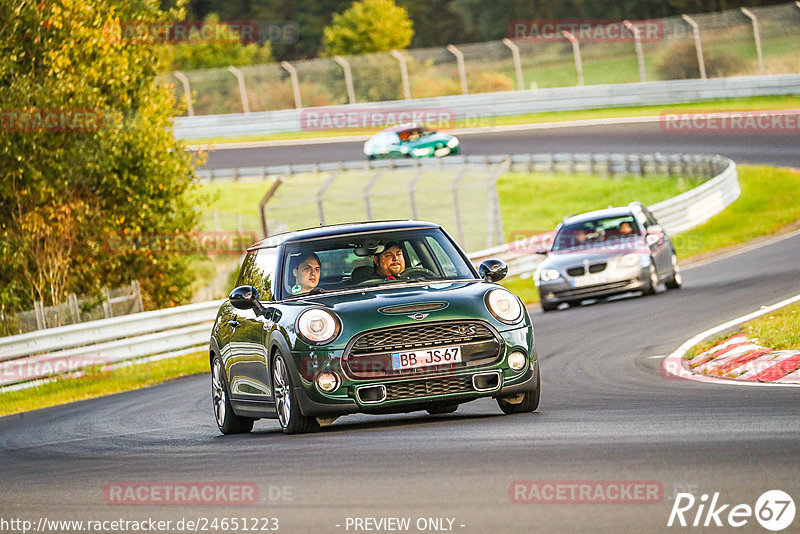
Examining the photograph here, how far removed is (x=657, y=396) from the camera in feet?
34.1

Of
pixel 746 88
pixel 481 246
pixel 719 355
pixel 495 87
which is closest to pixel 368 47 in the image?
pixel 495 87

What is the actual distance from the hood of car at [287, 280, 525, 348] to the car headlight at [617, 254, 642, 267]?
11.9 m

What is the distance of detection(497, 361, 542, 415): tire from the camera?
31.9 feet

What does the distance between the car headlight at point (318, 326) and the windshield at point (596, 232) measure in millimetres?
13242

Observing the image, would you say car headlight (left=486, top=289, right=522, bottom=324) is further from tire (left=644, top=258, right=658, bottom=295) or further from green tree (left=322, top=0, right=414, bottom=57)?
green tree (left=322, top=0, right=414, bottom=57)

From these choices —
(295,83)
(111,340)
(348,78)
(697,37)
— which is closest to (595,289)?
(111,340)

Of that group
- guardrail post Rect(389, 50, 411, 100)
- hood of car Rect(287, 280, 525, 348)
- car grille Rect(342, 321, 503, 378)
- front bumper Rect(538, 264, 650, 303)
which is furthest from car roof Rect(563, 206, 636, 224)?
guardrail post Rect(389, 50, 411, 100)

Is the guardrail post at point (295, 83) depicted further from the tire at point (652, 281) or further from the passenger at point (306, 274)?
the passenger at point (306, 274)

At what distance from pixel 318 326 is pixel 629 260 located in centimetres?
1281

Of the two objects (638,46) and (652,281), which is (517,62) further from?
(652,281)

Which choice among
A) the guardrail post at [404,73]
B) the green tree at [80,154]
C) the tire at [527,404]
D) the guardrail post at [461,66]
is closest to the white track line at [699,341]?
the tire at [527,404]

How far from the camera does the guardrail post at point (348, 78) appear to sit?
183 ft

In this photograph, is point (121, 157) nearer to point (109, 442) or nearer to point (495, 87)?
point (109, 442)

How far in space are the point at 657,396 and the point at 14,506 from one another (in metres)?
4.94
